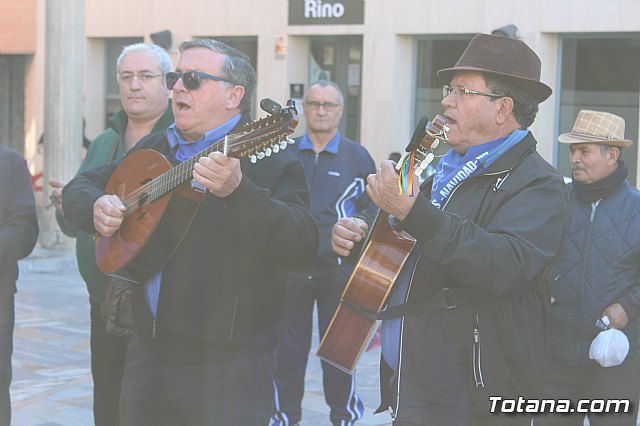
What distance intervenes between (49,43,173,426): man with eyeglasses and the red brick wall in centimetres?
1558

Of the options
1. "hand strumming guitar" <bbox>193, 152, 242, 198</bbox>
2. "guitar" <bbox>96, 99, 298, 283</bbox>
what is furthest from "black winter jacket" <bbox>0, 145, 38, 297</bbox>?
"hand strumming guitar" <bbox>193, 152, 242, 198</bbox>

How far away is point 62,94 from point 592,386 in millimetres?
9988

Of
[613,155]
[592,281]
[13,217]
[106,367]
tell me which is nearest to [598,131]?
[613,155]

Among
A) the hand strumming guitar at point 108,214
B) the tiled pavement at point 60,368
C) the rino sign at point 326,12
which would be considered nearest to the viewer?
the hand strumming guitar at point 108,214

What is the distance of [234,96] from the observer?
4344 millimetres

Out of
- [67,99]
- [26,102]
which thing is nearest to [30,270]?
[67,99]

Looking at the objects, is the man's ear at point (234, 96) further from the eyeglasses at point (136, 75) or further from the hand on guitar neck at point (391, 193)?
the eyeglasses at point (136, 75)

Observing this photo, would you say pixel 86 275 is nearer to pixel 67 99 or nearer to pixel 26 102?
pixel 67 99

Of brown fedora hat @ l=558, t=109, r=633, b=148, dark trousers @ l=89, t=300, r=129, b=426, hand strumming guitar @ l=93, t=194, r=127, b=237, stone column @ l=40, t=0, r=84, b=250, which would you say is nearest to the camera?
hand strumming guitar @ l=93, t=194, r=127, b=237

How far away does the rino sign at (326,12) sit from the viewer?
15.2 meters

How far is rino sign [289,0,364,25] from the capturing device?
15.2 m

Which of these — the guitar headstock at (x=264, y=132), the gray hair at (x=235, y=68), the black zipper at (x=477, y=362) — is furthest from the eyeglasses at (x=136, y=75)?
→ the black zipper at (x=477, y=362)

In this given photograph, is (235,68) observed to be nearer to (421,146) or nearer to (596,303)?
(421,146)

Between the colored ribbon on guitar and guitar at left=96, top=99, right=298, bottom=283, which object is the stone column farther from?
the colored ribbon on guitar
